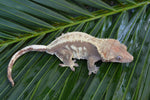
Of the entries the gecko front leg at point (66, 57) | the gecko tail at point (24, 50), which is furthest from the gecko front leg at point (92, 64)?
the gecko tail at point (24, 50)

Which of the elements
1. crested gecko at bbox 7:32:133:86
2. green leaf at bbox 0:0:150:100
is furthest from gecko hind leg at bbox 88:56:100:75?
green leaf at bbox 0:0:150:100

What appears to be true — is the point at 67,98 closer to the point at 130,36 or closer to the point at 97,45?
the point at 97,45

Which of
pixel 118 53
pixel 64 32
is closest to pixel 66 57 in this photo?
pixel 64 32

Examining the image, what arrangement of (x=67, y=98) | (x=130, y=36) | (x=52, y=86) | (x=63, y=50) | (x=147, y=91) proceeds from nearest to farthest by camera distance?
(x=147, y=91) → (x=67, y=98) → (x=52, y=86) → (x=130, y=36) → (x=63, y=50)

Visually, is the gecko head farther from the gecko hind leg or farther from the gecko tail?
the gecko tail

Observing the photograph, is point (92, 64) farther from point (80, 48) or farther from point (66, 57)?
point (66, 57)

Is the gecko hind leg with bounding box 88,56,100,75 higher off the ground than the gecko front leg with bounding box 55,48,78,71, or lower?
higher

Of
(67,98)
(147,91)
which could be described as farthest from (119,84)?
(67,98)
